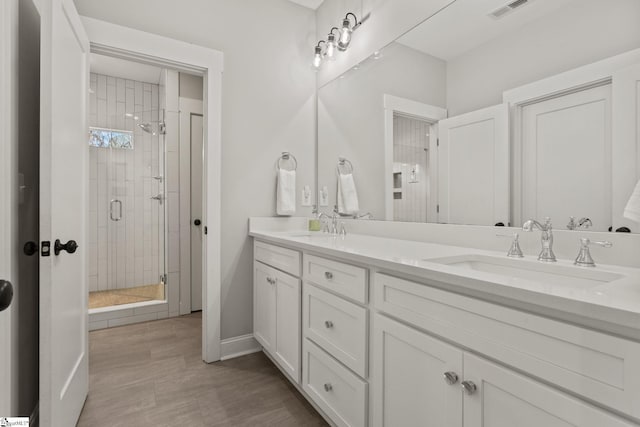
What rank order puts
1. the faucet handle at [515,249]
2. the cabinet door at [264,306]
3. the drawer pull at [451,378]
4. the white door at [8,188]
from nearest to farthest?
the drawer pull at [451,378], the white door at [8,188], the faucet handle at [515,249], the cabinet door at [264,306]

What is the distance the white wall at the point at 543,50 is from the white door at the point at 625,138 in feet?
0.36

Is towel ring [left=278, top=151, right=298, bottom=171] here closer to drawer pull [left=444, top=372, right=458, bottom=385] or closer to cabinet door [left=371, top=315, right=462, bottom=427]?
cabinet door [left=371, top=315, right=462, bottom=427]

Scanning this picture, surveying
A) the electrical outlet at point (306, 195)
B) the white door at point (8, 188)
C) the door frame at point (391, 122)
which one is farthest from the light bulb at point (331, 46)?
the white door at point (8, 188)

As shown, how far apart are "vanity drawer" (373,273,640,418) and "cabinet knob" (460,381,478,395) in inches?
3.6

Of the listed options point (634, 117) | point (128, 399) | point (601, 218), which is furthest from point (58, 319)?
point (634, 117)

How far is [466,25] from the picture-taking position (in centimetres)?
148

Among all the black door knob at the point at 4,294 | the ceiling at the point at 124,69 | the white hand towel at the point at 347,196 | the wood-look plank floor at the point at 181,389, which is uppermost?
the ceiling at the point at 124,69

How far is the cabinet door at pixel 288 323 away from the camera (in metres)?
1.66

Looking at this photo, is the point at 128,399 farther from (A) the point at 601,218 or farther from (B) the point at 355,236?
(A) the point at 601,218

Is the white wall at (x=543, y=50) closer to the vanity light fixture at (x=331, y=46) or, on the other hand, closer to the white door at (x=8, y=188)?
the vanity light fixture at (x=331, y=46)

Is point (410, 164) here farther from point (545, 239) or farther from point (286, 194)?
point (286, 194)

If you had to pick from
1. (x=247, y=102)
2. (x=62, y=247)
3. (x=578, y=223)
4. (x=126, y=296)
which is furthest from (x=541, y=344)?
(x=126, y=296)

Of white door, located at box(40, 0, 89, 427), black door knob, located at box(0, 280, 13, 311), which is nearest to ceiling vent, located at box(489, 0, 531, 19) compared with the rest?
white door, located at box(40, 0, 89, 427)

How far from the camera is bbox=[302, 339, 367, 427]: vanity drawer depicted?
1.23 m
